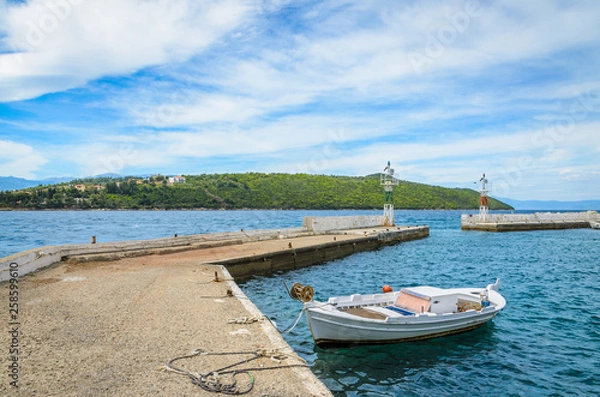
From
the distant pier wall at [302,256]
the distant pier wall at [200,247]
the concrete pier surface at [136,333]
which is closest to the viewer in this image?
the concrete pier surface at [136,333]

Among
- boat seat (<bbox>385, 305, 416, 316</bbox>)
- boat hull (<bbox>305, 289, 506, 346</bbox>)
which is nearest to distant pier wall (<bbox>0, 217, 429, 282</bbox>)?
boat hull (<bbox>305, 289, 506, 346</bbox>)

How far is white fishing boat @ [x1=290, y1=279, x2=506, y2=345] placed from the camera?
1073 centimetres

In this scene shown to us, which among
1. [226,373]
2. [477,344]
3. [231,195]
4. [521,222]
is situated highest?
[231,195]

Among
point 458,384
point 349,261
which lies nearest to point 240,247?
point 349,261

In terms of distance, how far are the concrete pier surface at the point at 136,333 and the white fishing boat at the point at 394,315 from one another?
6.24 feet

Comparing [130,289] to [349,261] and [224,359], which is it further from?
[349,261]

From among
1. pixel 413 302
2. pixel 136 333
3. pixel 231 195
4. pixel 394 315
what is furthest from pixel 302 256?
pixel 231 195

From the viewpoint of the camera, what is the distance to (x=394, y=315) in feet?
37.9

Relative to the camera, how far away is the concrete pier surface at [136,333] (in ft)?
20.0

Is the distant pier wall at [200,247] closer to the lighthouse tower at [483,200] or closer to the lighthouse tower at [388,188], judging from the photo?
the lighthouse tower at [388,188]

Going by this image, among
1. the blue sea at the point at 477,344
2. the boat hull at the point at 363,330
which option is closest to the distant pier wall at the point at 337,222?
the blue sea at the point at 477,344

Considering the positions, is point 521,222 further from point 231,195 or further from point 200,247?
point 231,195

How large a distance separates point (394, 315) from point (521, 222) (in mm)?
62427

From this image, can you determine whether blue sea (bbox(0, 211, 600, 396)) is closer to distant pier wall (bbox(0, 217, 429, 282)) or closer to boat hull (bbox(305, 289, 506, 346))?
boat hull (bbox(305, 289, 506, 346))
